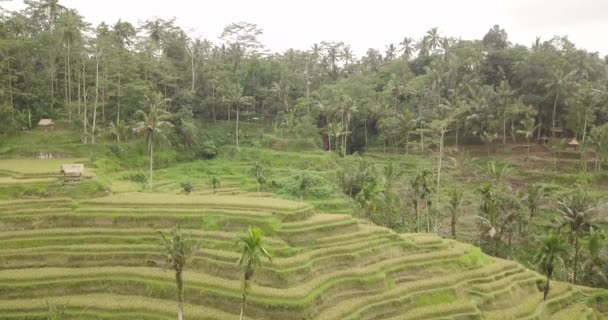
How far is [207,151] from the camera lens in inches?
2141

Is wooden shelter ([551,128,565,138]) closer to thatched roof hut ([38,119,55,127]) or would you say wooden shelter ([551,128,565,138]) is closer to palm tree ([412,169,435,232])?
palm tree ([412,169,435,232])

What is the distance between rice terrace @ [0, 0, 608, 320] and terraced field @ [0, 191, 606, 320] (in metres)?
0.11

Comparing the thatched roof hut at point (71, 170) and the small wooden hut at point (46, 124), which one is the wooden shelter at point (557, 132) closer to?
the thatched roof hut at point (71, 170)

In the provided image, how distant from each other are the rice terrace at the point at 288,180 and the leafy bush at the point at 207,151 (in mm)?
284

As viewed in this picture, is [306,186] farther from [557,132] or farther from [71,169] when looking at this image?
[557,132]

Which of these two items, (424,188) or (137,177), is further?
(137,177)

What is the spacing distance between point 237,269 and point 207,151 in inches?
1304

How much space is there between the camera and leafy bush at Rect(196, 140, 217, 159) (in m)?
54.6

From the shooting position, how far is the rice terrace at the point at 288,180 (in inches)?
891

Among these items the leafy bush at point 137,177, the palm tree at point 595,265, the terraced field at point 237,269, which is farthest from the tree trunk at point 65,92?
the palm tree at point 595,265

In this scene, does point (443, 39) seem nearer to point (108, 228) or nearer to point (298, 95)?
point (298, 95)

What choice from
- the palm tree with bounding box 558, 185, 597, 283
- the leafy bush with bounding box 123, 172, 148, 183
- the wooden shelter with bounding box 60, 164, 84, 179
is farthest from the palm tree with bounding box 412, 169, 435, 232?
the wooden shelter with bounding box 60, 164, 84, 179

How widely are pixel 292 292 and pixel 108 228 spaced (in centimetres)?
1151

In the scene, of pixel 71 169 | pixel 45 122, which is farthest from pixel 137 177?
pixel 45 122
